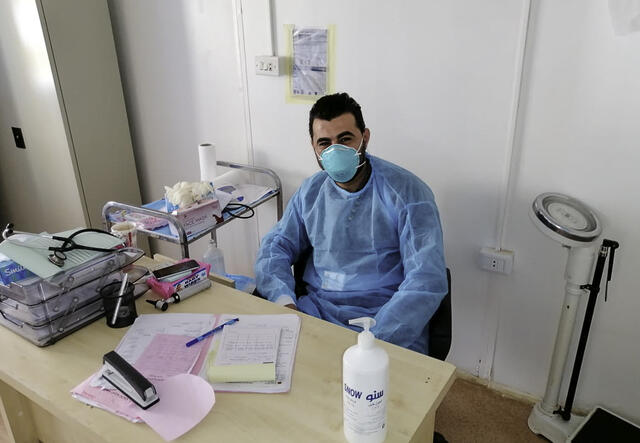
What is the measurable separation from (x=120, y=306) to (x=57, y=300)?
14cm

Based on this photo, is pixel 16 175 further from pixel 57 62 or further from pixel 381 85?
pixel 381 85

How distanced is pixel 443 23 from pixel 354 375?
52.7 inches

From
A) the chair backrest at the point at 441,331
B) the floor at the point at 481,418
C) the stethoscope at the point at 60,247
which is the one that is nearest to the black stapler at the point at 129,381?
the stethoscope at the point at 60,247

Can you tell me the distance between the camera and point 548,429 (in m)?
1.78

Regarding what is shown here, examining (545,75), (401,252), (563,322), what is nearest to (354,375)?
(401,252)

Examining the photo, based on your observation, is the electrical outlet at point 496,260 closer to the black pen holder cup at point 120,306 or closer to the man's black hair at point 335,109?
the man's black hair at point 335,109

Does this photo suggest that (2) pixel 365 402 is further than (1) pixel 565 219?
No

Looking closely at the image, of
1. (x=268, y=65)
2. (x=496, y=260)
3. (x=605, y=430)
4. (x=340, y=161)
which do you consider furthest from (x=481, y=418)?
(x=268, y=65)

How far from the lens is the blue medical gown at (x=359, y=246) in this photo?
59.2 inches

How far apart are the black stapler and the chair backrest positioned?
2.56ft

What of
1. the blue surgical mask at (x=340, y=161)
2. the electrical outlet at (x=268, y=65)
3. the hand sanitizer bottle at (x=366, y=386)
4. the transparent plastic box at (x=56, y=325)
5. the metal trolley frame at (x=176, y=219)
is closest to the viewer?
the hand sanitizer bottle at (x=366, y=386)

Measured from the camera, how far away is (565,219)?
147 centimetres

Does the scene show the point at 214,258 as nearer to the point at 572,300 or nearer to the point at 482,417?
the point at 482,417

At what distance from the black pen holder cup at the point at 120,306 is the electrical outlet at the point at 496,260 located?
1.23 meters
